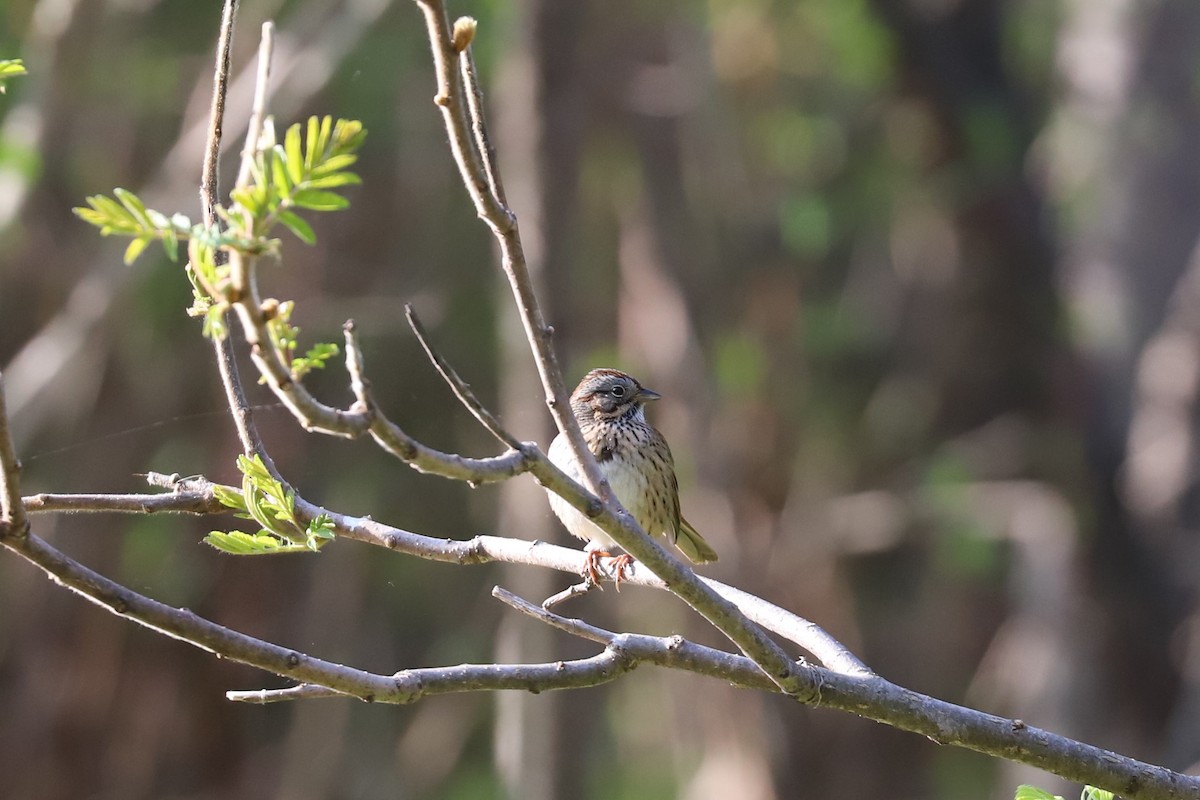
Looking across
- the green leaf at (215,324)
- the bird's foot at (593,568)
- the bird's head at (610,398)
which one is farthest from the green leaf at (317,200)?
the bird's head at (610,398)

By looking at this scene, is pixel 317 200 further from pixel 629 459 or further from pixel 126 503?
pixel 629 459

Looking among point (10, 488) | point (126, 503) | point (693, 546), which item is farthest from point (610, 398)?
point (10, 488)

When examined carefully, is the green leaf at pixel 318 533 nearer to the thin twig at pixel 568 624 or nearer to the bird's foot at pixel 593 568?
the thin twig at pixel 568 624

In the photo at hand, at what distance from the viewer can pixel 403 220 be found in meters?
9.13

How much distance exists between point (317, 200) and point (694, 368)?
648cm

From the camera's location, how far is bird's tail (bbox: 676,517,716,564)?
4.11 m

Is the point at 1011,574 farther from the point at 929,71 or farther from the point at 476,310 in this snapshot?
the point at 476,310

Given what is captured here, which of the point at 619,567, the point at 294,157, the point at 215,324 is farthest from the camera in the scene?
the point at 619,567

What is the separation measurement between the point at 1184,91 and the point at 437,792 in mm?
6261

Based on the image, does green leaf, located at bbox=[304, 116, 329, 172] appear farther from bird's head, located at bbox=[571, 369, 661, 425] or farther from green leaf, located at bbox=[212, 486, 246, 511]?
bird's head, located at bbox=[571, 369, 661, 425]

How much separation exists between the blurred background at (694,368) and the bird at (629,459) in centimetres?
185

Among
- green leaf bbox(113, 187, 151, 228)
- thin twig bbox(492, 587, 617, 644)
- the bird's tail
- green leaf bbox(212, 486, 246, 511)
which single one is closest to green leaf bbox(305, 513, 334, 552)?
green leaf bbox(212, 486, 246, 511)

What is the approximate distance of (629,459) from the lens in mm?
4293

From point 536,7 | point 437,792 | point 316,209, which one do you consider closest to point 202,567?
point 437,792
